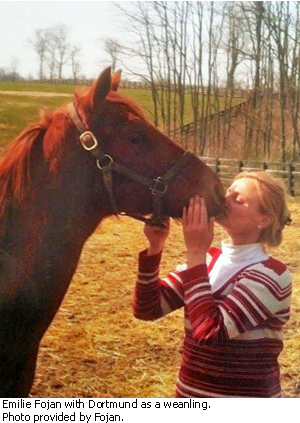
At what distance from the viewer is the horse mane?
683 millimetres

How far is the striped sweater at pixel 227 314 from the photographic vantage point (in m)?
0.65

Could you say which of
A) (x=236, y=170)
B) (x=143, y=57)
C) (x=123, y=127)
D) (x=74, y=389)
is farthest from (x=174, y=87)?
(x=74, y=389)

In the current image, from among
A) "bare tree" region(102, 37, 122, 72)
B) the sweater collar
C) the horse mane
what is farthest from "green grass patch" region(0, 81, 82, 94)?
the sweater collar

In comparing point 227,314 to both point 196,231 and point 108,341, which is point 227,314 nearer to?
point 196,231

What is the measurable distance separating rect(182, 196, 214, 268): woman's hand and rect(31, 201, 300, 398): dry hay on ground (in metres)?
0.24

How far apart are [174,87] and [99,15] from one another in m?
0.22

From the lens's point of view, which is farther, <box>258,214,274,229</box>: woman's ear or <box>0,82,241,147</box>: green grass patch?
<box>0,82,241,147</box>: green grass patch

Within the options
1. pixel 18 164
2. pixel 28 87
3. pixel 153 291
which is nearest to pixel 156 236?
pixel 153 291

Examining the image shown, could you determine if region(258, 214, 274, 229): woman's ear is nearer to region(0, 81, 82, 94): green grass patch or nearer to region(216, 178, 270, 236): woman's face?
region(216, 178, 270, 236): woman's face

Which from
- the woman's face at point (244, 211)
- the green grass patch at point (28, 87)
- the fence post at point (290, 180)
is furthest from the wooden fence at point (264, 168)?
the green grass patch at point (28, 87)

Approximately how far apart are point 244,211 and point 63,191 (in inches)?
10.4

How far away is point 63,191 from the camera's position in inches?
27.7
